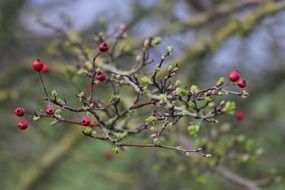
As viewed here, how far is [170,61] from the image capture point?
5566 mm

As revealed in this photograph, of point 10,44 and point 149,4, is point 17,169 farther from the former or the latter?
point 149,4

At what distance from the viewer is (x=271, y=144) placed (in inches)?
298

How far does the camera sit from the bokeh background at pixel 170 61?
5324 millimetres

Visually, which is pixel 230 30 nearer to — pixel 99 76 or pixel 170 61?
pixel 170 61

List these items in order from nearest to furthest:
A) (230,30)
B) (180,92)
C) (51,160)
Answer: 1. (180,92)
2. (230,30)
3. (51,160)

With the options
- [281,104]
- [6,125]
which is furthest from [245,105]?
[6,125]

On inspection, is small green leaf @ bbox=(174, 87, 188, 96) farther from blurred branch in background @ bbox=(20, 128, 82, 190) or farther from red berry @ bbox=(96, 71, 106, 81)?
blurred branch in background @ bbox=(20, 128, 82, 190)

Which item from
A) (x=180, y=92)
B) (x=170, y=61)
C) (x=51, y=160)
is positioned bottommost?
(x=180, y=92)

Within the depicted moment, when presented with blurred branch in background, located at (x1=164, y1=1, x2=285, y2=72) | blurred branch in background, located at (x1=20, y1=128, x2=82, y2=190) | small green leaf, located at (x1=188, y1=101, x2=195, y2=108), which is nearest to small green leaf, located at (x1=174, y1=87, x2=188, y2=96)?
small green leaf, located at (x1=188, y1=101, x2=195, y2=108)

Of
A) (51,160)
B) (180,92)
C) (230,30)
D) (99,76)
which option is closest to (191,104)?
(180,92)

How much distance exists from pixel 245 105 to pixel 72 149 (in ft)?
7.85

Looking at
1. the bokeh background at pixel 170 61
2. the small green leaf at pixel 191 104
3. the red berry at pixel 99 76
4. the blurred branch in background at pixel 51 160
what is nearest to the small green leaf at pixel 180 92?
the small green leaf at pixel 191 104

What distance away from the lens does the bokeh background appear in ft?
17.5

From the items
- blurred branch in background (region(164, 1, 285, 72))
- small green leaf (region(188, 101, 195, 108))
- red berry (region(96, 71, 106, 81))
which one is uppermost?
blurred branch in background (region(164, 1, 285, 72))
